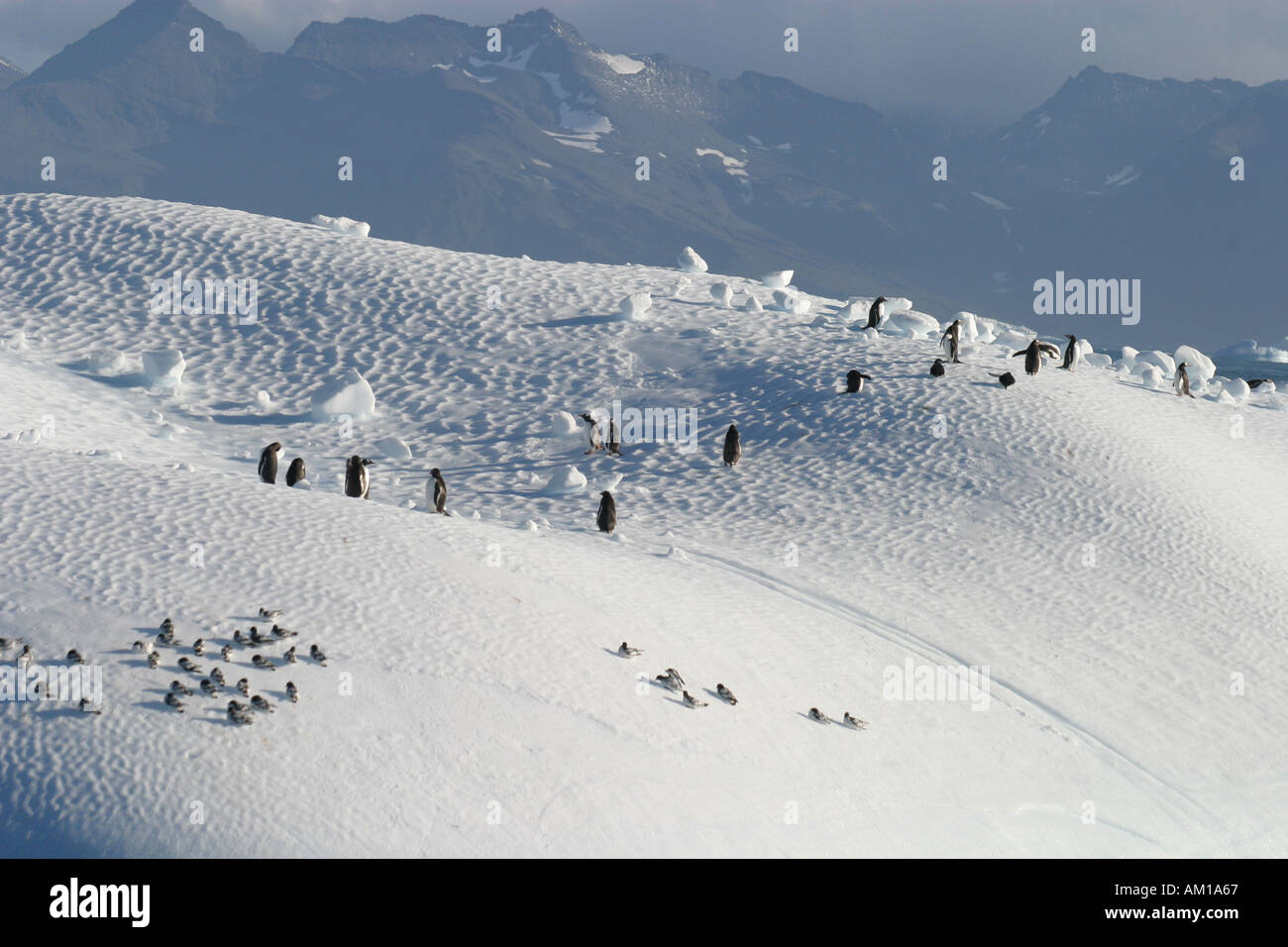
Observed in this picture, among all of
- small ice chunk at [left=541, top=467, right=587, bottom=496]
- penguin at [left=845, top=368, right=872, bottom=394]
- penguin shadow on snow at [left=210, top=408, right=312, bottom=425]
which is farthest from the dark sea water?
penguin shadow on snow at [left=210, top=408, right=312, bottom=425]

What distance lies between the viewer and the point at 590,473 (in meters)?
21.2

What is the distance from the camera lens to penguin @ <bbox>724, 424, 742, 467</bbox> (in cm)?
2141

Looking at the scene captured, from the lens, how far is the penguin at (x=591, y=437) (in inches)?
877

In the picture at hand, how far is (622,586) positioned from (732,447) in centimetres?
729

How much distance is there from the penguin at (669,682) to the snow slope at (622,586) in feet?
0.38

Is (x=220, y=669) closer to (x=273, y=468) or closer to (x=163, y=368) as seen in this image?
(x=273, y=468)

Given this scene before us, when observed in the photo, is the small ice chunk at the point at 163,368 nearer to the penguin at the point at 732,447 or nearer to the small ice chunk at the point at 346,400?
the small ice chunk at the point at 346,400

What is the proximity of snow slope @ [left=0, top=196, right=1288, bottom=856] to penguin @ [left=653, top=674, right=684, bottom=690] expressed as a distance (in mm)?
116

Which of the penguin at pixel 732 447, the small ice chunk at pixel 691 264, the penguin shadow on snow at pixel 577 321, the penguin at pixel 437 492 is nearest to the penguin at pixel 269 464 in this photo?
the penguin at pixel 437 492

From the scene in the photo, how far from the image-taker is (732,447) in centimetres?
2142

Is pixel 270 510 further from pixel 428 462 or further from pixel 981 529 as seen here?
pixel 981 529
